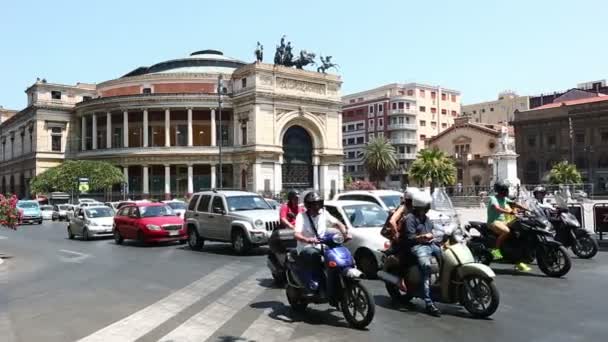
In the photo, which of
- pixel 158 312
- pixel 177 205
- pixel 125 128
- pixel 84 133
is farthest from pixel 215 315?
pixel 84 133

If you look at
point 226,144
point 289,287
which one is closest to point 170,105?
point 226,144

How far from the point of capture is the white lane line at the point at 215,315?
267 inches

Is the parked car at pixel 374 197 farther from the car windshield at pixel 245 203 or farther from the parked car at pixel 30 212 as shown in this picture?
the parked car at pixel 30 212

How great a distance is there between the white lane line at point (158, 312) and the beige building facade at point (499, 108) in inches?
3792

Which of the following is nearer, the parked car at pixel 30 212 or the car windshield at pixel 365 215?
the car windshield at pixel 365 215

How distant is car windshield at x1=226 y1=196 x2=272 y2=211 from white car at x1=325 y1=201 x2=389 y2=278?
4268 millimetres

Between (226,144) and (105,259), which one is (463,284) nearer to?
(105,259)

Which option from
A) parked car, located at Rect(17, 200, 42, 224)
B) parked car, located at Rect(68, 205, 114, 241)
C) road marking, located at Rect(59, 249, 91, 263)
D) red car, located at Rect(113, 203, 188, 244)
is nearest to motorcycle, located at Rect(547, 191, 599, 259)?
red car, located at Rect(113, 203, 188, 244)

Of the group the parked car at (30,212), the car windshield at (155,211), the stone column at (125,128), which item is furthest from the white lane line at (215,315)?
the stone column at (125,128)

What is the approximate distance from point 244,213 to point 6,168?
81.7 m

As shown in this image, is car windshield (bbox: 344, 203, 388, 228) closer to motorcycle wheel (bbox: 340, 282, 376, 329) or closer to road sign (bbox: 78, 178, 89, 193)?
motorcycle wheel (bbox: 340, 282, 376, 329)

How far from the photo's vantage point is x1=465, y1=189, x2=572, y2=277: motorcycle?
1000cm

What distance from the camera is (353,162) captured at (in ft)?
333

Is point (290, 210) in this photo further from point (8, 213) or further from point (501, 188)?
point (8, 213)
